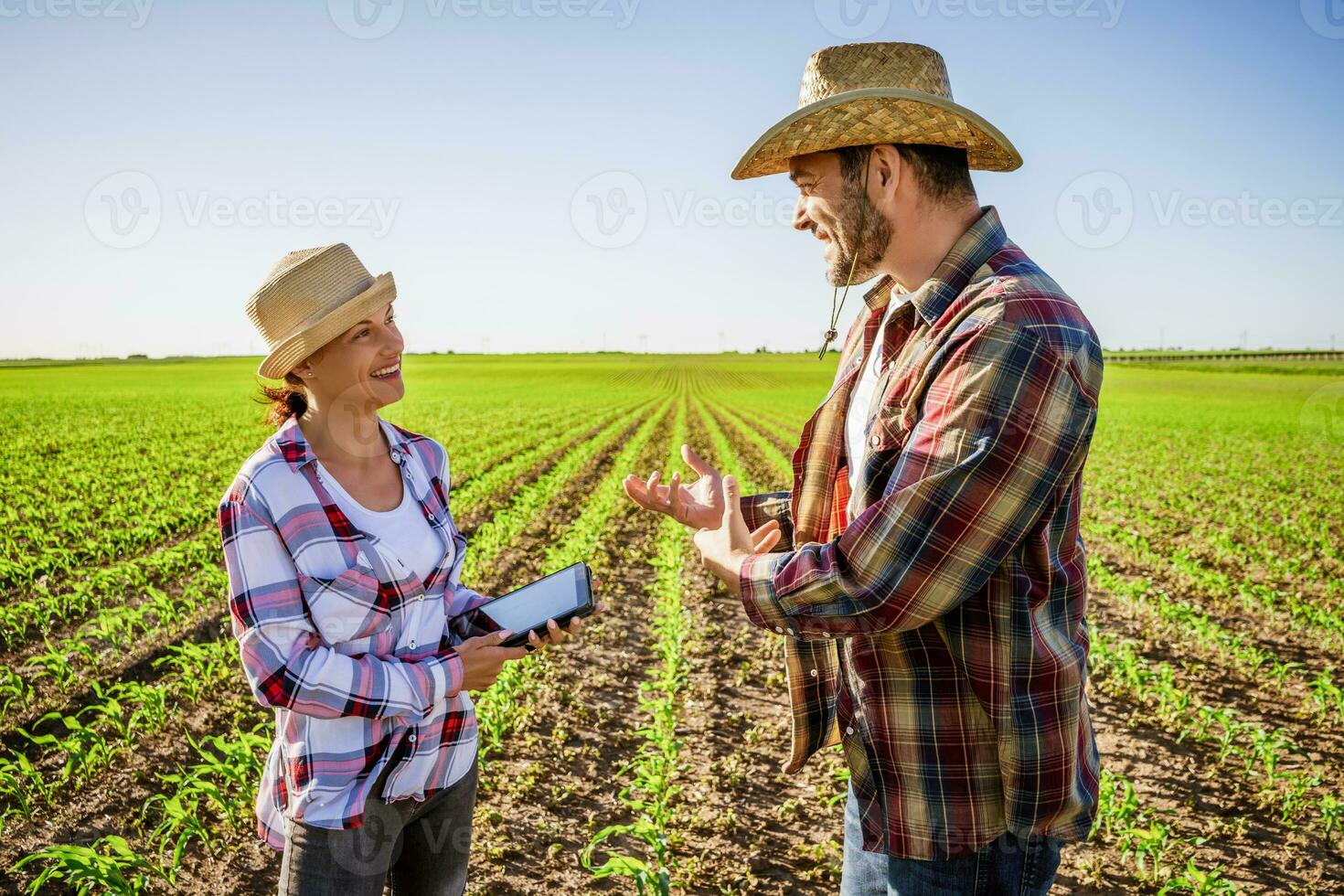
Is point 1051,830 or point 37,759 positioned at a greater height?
point 1051,830

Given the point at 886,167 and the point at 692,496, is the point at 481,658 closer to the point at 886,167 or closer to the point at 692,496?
the point at 692,496

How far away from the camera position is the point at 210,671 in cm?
572

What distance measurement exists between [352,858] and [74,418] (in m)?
33.4

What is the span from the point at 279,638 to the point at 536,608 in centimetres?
78

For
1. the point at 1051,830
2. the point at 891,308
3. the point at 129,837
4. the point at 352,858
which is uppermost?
the point at 891,308

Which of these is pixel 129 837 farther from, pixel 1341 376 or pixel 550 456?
pixel 1341 376

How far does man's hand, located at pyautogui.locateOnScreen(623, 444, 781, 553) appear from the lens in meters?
2.41

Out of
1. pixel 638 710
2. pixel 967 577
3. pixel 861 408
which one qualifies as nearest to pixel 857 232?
pixel 861 408

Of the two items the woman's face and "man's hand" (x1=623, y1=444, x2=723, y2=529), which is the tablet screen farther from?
the woman's face

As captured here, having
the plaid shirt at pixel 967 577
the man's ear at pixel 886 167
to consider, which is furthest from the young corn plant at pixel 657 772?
the man's ear at pixel 886 167

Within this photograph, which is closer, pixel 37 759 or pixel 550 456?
pixel 37 759

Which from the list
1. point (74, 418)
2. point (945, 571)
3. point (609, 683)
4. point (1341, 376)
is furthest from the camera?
point (1341, 376)

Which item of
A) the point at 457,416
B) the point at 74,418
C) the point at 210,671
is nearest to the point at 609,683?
the point at 210,671

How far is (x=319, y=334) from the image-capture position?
2.21 metres
